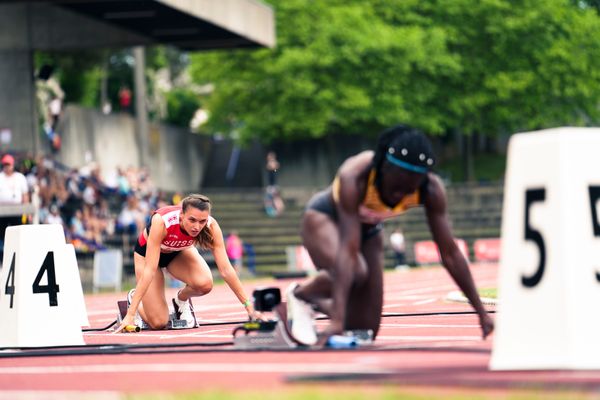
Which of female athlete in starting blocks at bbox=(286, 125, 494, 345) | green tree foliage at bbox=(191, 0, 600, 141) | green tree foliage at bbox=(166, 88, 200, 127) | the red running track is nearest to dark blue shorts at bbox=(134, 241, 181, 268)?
the red running track

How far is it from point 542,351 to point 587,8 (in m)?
62.6

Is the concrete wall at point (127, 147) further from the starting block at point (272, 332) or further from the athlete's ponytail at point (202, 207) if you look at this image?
the starting block at point (272, 332)

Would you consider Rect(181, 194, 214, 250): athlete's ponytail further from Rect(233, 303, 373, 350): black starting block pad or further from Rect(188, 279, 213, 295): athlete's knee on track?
Rect(233, 303, 373, 350): black starting block pad

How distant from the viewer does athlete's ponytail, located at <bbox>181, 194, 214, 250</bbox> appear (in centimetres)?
1466

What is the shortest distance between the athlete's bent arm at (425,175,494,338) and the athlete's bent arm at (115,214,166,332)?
15.5 ft

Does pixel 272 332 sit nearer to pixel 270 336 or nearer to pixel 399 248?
pixel 270 336

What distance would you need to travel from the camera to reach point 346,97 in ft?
208

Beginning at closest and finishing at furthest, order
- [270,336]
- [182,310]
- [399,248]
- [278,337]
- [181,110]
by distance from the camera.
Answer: [278,337] < [270,336] < [182,310] < [399,248] < [181,110]

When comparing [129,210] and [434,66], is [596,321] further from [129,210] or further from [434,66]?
[434,66]

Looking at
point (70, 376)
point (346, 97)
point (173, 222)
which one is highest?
point (346, 97)

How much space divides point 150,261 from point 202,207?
3.25 ft

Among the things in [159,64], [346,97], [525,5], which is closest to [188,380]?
[346,97]

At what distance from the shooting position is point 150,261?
50.1ft

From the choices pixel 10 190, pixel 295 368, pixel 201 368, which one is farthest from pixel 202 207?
pixel 10 190
